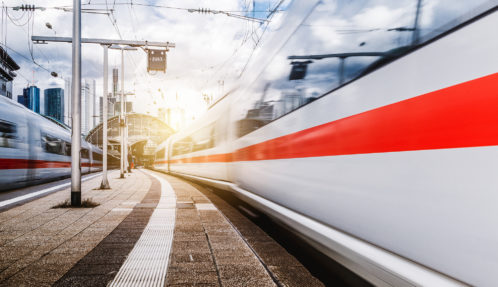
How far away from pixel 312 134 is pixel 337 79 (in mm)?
615

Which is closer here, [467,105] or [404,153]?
[467,105]

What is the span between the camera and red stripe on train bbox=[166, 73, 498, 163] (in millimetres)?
1479

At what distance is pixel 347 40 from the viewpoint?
8.92 feet

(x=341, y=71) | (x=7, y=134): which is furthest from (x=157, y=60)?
(x=341, y=71)

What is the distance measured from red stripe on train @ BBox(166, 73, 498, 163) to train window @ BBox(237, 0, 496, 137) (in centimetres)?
31

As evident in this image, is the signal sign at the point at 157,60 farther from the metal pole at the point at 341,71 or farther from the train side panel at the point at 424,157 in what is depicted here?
the metal pole at the point at 341,71

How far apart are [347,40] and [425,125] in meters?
1.14

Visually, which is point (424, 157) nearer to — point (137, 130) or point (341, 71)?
point (341, 71)

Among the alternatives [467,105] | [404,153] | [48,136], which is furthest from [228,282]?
[48,136]

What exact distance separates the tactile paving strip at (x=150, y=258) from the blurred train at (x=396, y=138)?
1311mm

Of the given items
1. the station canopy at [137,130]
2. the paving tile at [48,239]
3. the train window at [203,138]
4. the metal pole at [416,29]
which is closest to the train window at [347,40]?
the metal pole at [416,29]

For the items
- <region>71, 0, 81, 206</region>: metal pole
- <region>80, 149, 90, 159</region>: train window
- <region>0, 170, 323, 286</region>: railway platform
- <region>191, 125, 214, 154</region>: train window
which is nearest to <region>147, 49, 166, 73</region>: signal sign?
<region>191, 125, 214, 154</region>: train window

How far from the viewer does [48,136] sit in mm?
14242

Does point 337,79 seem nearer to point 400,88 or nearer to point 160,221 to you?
point 400,88
